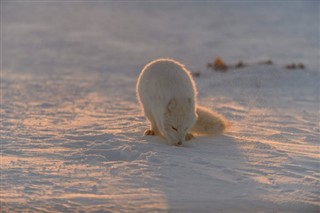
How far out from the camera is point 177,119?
20.6 feet

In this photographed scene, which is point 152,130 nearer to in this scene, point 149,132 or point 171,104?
point 149,132

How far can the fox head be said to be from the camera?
6.24 m

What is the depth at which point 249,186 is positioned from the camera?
16.6 feet

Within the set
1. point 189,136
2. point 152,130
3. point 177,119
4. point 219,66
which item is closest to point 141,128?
point 152,130

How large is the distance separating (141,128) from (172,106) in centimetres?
120

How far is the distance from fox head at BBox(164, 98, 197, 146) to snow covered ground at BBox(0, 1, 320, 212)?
5.4 inches

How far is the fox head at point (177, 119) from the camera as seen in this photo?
624 cm

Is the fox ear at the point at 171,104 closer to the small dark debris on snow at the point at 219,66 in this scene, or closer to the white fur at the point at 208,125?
the white fur at the point at 208,125

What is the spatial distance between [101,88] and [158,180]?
6262 millimetres

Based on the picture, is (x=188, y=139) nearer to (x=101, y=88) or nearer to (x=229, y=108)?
(x=229, y=108)

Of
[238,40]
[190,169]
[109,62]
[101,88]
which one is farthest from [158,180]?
[238,40]

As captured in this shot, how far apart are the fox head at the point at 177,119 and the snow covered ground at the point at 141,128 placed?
5.4 inches

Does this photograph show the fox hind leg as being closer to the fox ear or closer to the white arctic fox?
the white arctic fox

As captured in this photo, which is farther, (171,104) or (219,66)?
(219,66)
